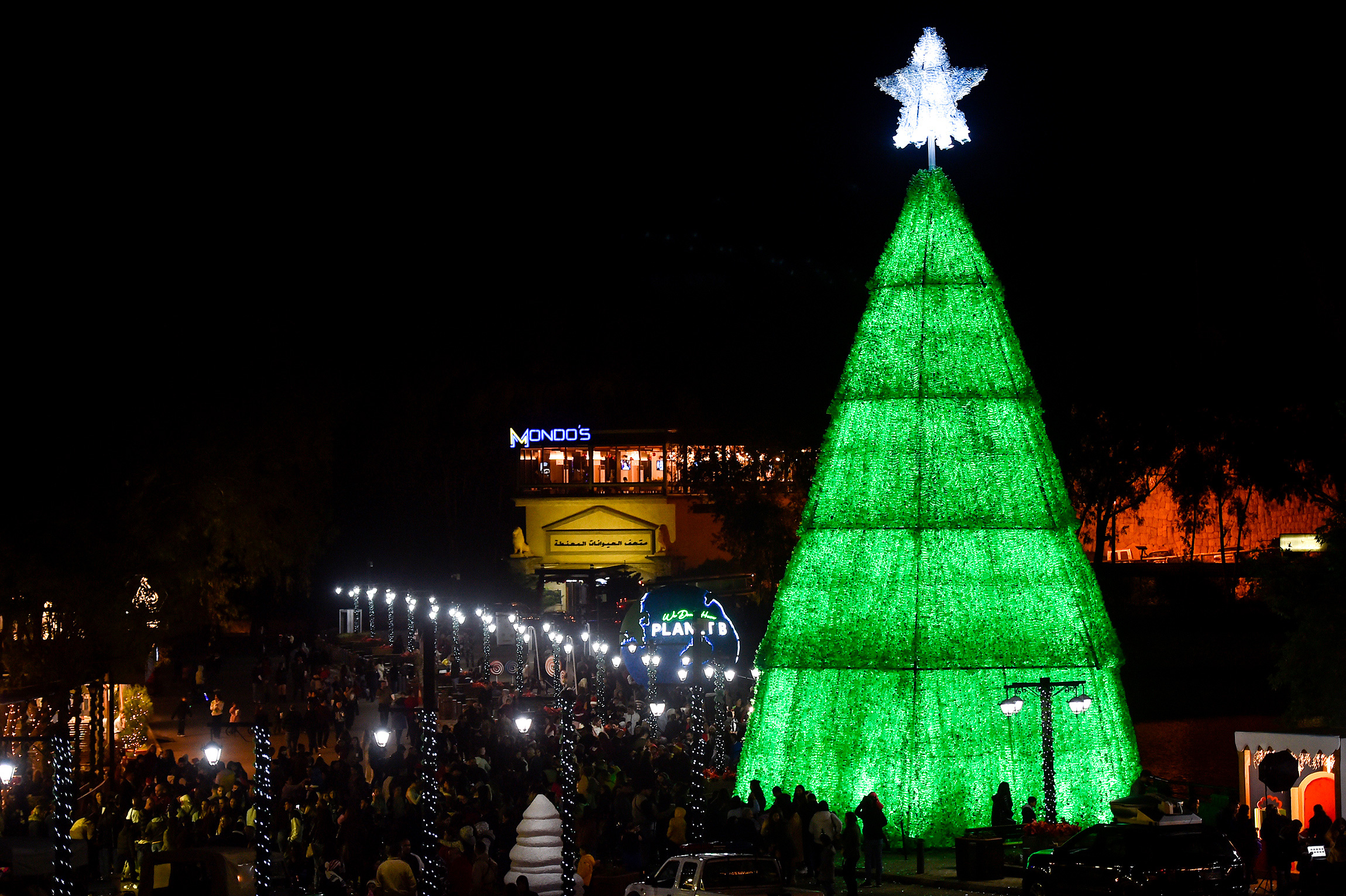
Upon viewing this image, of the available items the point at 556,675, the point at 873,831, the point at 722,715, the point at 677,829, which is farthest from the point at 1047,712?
the point at 556,675

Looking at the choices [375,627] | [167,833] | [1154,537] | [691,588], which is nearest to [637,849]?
[167,833]

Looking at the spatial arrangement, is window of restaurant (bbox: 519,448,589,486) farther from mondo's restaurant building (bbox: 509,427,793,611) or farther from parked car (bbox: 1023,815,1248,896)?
parked car (bbox: 1023,815,1248,896)

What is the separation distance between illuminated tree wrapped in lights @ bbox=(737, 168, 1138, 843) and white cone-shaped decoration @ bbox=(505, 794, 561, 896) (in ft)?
11.7

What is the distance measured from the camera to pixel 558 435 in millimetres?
74125

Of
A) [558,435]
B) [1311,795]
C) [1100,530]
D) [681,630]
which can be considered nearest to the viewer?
[1311,795]

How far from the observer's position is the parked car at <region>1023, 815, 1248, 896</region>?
44.4 ft

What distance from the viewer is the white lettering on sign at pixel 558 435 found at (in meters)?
73.9

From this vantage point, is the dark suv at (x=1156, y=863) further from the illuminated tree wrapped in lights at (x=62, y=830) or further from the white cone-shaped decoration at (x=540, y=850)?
the illuminated tree wrapped in lights at (x=62, y=830)

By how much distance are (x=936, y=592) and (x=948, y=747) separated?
Result: 6.12 feet

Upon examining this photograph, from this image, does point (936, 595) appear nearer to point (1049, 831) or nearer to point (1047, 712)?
point (1047, 712)

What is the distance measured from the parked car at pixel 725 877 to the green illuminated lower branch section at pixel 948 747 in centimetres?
383

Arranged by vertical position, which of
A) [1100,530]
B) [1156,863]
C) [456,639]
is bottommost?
[1156,863]

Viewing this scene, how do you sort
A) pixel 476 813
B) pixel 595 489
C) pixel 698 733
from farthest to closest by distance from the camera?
pixel 595 489 < pixel 698 733 < pixel 476 813

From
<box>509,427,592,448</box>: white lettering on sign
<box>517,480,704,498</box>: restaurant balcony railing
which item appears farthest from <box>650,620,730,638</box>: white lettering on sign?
<box>509,427,592,448</box>: white lettering on sign
